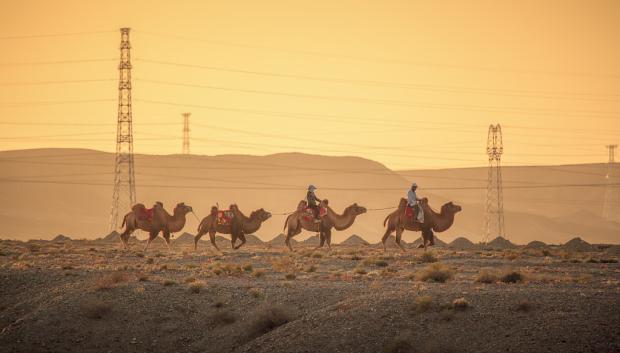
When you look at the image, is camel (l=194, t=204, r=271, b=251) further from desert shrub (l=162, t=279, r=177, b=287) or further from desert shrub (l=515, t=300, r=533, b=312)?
desert shrub (l=515, t=300, r=533, b=312)

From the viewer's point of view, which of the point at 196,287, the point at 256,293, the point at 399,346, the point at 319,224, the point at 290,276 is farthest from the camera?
the point at 319,224

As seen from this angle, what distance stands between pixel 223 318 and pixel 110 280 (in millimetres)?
5227

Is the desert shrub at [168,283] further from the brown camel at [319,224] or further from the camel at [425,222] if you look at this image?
the camel at [425,222]

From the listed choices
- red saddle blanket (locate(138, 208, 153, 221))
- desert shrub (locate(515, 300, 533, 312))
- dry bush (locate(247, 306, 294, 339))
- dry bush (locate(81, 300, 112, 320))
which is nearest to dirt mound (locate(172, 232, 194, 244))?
red saddle blanket (locate(138, 208, 153, 221))

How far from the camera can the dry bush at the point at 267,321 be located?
2166 cm

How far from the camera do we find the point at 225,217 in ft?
145

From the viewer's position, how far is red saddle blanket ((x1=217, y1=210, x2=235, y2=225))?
1735 inches

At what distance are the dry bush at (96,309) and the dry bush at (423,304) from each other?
8054mm

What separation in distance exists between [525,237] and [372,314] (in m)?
159

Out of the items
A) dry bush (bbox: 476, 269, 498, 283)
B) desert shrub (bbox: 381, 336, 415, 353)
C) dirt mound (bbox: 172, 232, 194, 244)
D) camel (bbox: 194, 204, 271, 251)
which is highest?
camel (bbox: 194, 204, 271, 251)

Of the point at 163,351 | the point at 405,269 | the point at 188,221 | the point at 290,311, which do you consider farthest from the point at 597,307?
the point at 188,221

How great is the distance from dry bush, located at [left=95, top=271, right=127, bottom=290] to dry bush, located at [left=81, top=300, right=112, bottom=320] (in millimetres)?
1669

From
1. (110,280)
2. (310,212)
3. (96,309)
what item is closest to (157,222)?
(310,212)

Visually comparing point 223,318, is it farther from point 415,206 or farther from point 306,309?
point 415,206
